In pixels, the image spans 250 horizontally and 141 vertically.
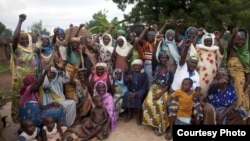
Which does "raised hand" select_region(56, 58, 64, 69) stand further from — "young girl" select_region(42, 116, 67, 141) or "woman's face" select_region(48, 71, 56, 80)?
"young girl" select_region(42, 116, 67, 141)

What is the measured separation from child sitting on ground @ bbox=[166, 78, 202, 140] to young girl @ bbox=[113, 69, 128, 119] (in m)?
1.18

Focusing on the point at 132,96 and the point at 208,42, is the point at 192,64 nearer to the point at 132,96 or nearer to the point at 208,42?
the point at 208,42

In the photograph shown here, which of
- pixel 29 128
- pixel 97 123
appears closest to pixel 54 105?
pixel 29 128

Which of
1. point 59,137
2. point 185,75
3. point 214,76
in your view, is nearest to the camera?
point 59,137

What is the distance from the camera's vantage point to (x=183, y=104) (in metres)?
4.97

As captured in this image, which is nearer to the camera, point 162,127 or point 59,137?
point 59,137

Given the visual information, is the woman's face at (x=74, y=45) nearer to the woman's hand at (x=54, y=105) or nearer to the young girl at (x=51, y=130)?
the woman's hand at (x=54, y=105)

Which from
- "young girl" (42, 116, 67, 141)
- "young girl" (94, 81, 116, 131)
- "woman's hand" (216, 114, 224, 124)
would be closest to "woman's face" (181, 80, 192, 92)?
"woman's hand" (216, 114, 224, 124)

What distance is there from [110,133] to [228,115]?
2099mm

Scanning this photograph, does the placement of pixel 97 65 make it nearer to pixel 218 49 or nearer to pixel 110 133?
pixel 110 133

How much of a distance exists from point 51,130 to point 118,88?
1709 millimetres

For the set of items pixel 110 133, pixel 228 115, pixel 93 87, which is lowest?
pixel 110 133

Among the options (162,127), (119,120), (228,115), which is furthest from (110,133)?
(228,115)

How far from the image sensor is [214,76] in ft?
18.6
